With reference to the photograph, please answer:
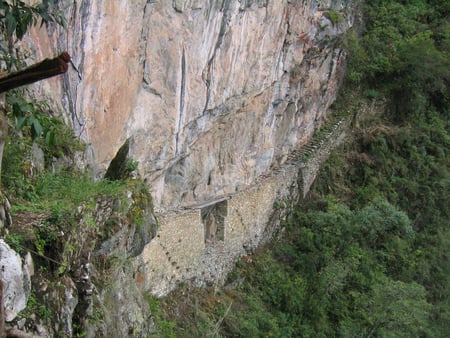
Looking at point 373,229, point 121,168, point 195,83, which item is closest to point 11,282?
point 121,168

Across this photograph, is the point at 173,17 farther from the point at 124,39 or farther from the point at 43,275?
the point at 43,275

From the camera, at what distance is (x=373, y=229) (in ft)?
40.8

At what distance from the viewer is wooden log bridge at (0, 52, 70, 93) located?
258 cm

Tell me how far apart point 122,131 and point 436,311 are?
28.7 ft

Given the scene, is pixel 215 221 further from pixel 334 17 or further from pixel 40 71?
pixel 40 71

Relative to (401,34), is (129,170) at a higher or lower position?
lower

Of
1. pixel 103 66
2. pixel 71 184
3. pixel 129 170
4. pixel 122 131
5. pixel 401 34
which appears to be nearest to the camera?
pixel 71 184

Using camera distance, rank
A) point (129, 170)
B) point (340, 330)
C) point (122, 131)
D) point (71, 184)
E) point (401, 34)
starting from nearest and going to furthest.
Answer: point (71, 184) → point (129, 170) → point (122, 131) → point (340, 330) → point (401, 34)

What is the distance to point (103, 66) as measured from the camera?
7.21 metres

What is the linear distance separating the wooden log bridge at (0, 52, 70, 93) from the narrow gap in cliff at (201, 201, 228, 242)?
8316 millimetres

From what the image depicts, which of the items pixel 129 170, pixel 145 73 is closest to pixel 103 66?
pixel 145 73

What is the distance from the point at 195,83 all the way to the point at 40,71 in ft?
22.0

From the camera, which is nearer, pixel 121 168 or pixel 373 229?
pixel 121 168

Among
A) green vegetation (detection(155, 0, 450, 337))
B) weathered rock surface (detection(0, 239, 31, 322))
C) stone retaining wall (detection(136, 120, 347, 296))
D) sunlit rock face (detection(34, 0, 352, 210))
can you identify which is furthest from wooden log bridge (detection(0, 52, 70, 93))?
green vegetation (detection(155, 0, 450, 337))
